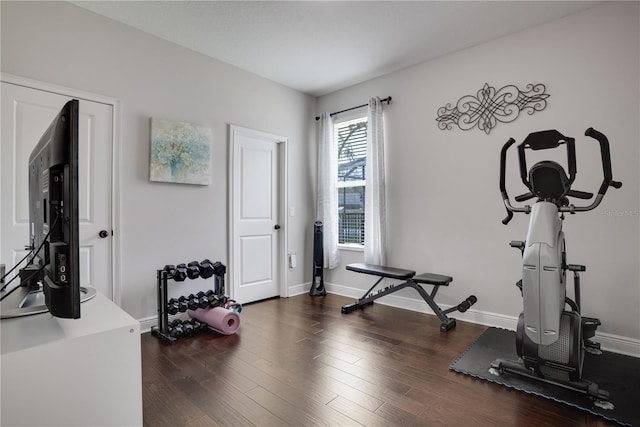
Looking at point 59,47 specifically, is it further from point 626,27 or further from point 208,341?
point 626,27

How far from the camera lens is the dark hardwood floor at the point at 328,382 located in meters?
1.72

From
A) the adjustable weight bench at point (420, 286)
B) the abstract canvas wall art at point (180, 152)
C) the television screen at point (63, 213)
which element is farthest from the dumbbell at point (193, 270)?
the television screen at point (63, 213)

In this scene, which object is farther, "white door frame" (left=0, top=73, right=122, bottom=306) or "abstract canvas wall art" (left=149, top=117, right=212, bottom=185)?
"abstract canvas wall art" (left=149, top=117, right=212, bottom=185)

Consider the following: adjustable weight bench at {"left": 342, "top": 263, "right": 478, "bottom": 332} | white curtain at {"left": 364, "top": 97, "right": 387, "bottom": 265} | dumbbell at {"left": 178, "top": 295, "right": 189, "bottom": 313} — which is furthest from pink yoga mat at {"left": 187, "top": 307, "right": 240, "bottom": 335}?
white curtain at {"left": 364, "top": 97, "right": 387, "bottom": 265}

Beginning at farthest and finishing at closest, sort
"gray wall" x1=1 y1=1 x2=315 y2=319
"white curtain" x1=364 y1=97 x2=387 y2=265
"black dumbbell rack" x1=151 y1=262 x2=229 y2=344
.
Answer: "white curtain" x1=364 y1=97 x2=387 y2=265
"black dumbbell rack" x1=151 y1=262 x2=229 y2=344
"gray wall" x1=1 y1=1 x2=315 y2=319

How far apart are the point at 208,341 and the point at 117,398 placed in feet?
6.23

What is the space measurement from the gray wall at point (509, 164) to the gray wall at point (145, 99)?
168 centimetres

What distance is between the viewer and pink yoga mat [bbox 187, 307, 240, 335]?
2.89 metres

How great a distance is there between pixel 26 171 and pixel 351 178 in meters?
3.23

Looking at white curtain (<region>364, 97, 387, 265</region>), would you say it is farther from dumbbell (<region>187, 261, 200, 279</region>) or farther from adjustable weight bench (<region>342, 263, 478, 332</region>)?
dumbbell (<region>187, 261, 200, 279</region>)

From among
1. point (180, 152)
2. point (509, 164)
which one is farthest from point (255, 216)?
point (509, 164)

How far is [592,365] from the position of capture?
7.54ft

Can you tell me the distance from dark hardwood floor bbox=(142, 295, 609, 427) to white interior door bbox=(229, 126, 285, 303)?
90 centimetres

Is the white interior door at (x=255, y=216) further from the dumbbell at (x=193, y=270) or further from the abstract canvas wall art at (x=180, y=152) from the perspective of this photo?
the dumbbell at (x=193, y=270)
